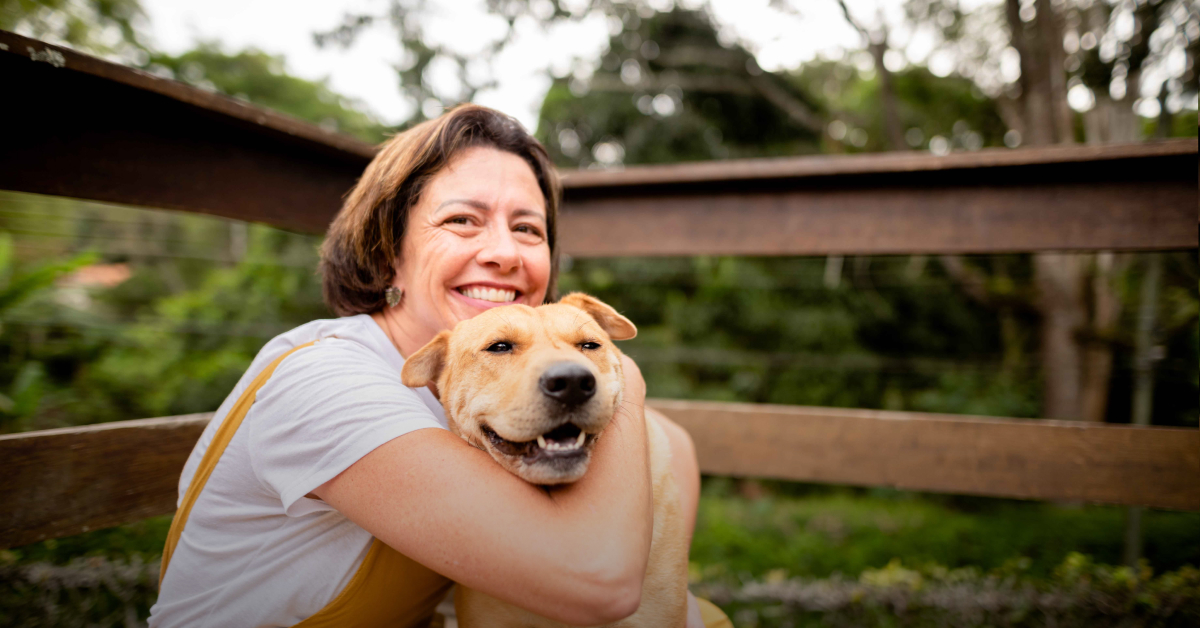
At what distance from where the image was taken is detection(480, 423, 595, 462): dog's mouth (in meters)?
1.25

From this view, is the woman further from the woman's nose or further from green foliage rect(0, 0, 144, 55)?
green foliage rect(0, 0, 144, 55)

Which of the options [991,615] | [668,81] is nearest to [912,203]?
[991,615]

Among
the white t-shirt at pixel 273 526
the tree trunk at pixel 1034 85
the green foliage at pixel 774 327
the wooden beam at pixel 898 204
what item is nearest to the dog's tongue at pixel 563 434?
the white t-shirt at pixel 273 526

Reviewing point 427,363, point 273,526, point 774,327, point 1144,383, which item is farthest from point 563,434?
point 774,327

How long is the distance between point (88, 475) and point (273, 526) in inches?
34.2

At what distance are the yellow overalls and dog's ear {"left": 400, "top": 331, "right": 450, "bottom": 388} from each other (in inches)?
10.4

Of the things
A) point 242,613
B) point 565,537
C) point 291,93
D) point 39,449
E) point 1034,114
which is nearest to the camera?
point 565,537

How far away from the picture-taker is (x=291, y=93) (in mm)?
15648

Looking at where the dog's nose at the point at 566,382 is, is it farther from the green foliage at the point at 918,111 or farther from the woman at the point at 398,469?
the green foliage at the point at 918,111

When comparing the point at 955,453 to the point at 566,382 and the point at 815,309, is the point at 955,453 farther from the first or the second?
the point at 815,309

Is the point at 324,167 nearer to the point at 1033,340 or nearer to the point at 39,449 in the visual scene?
the point at 39,449

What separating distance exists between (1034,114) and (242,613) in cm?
760

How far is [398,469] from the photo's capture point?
3.71ft

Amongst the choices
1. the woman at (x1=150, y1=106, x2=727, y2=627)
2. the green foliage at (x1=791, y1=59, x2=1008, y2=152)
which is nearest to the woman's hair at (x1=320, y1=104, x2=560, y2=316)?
the woman at (x1=150, y1=106, x2=727, y2=627)
